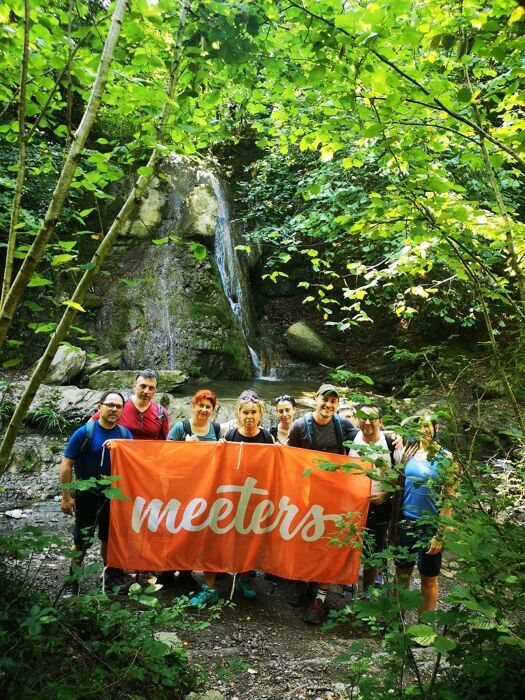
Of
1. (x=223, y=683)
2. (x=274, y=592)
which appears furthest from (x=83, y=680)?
(x=274, y=592)

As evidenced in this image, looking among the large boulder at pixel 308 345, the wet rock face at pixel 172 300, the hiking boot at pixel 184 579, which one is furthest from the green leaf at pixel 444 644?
the large boulder at pixel 308 345

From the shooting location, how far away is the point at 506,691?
155 cm

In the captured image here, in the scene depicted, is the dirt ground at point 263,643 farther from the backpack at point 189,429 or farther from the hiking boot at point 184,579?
the backpack at point 189,429

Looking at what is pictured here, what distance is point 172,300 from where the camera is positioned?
41.2ft

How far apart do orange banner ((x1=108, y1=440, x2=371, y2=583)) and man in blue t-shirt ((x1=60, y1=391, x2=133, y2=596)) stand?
173 mm

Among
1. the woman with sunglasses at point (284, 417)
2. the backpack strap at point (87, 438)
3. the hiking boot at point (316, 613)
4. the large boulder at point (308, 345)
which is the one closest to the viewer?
the backpack strap at point (87, 438)

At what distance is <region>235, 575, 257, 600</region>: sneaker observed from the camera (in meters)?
4.13

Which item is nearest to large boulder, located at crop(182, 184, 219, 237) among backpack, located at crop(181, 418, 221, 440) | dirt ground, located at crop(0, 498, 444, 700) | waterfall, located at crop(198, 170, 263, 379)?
waterfall, located at crop(198, 170, 263, 379)

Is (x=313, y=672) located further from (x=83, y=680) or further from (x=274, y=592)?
(x=83, y=680)

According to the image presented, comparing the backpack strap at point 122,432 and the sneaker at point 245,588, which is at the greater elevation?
the backpack strap at point 122,432

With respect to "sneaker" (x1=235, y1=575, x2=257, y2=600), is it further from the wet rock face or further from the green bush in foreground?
the wet rock face

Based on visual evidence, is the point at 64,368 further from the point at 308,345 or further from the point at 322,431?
the point at 308,345

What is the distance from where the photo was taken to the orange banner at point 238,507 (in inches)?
157

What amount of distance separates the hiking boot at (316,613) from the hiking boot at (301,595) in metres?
0.16
